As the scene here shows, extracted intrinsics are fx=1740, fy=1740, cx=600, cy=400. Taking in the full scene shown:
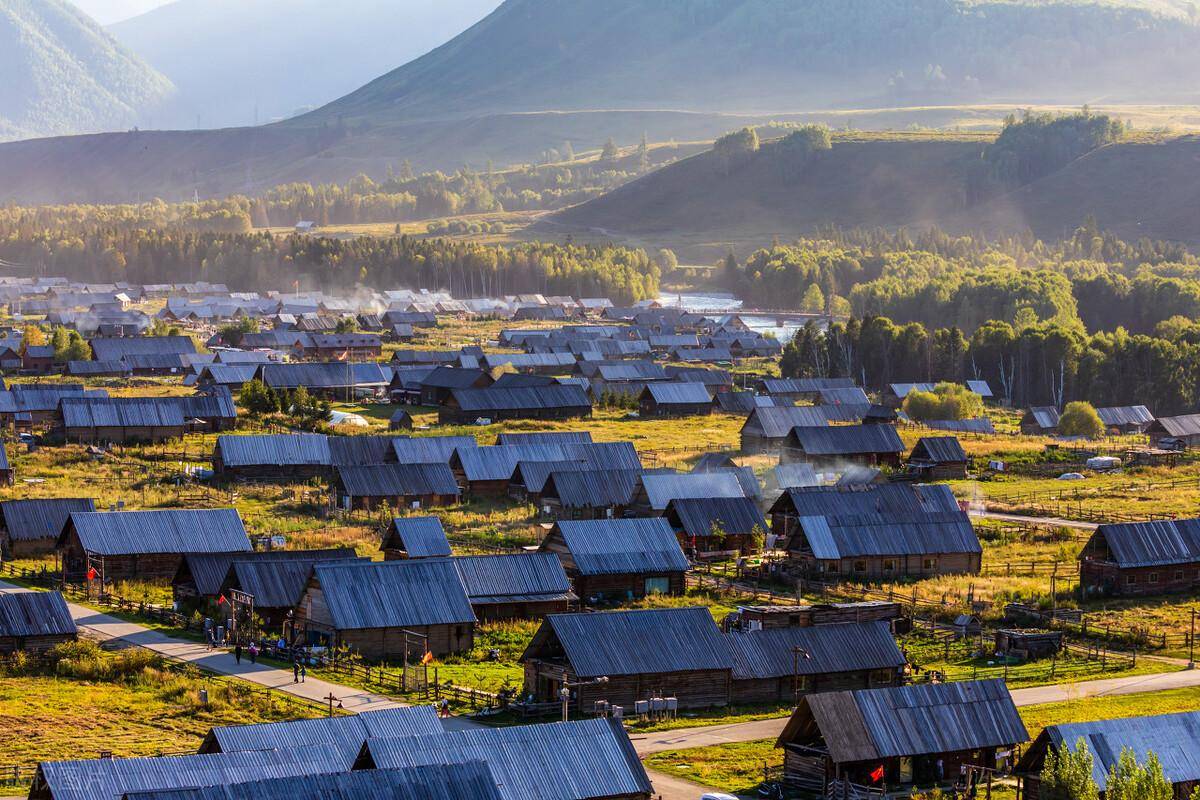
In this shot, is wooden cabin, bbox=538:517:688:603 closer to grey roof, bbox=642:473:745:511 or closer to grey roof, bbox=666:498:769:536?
grey roof, bbox=666:498:769:536

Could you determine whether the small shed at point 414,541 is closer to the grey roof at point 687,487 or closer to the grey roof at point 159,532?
the grey roof at point 159,532

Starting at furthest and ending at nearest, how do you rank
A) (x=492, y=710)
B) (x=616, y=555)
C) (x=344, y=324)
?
(x=344, y=324) → (x=616, y=555) → (x=492, y=710)

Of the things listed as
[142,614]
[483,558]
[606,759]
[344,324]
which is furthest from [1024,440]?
[344,324]

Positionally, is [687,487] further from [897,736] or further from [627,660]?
[897,736]

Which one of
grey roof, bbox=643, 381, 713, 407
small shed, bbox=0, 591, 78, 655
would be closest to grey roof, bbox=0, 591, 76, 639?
small shed, bbox=0, 591, 78, 655

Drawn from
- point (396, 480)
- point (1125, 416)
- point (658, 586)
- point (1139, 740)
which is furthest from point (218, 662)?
point (1125, 416)

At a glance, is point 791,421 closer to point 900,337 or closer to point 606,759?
point 900,337
